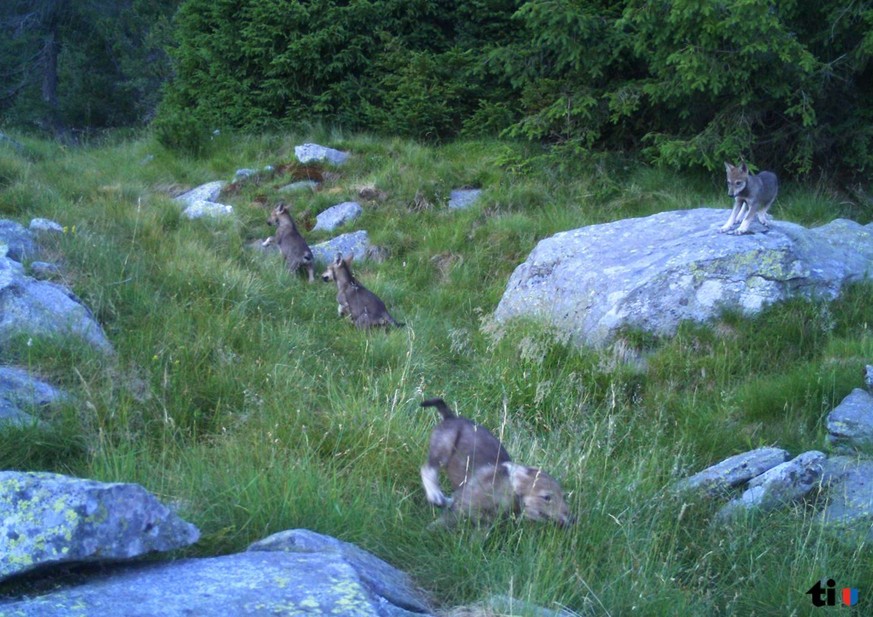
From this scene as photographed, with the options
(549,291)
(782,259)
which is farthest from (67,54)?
(782,259)

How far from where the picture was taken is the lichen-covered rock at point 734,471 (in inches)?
247

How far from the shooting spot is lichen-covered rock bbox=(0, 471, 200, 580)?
3.82m

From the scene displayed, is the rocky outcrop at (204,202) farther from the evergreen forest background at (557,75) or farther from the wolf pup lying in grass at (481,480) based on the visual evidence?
the wolf pup lying in grass at (481,480)

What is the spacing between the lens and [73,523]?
391 centimetres

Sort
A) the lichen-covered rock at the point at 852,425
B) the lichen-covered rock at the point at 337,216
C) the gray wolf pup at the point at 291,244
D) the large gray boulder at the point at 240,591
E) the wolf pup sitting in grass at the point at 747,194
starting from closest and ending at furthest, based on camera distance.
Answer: the large gray boulder at the point at 240,591, the lichen-covered rock at the point at 852,425, the wolf pup sitting in grass at the point at 747,194, the gray wolf pup at the point at 291,244, the lichen-covered rock at the point at 337,216

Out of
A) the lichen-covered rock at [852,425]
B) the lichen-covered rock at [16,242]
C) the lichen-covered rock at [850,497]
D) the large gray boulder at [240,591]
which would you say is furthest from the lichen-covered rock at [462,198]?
the large gray boulder at [240,591]

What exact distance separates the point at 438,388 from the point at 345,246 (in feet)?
18.0

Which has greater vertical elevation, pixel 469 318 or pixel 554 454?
pixel 554 454

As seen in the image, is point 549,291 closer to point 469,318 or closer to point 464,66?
point 469,318

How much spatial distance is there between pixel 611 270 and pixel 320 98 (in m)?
8.41

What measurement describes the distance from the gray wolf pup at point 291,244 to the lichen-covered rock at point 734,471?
6.50 metres

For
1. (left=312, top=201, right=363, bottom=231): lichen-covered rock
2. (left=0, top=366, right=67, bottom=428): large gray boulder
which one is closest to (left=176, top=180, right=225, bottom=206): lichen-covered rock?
(left=312, top=201, right=363, bottom=231): lichen-covered rock

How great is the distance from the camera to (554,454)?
6.19m

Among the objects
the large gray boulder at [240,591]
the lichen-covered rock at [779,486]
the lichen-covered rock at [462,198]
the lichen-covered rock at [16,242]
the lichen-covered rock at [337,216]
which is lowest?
the lichen-covered rock at [337,216]
